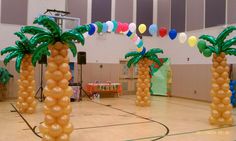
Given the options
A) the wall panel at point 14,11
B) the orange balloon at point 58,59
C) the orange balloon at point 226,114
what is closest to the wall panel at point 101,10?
the wall panel at point 14,11

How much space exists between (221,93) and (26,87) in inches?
192

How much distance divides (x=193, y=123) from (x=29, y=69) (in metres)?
4.36

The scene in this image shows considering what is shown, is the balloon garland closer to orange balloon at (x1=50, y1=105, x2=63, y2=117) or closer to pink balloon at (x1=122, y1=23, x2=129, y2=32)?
pink balloon at (x1=122, y1=23, x2=129, y2=32)

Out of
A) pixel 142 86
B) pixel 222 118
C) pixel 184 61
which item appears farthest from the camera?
pixel 184 61

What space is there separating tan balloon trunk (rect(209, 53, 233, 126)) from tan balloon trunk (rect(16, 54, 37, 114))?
460cm

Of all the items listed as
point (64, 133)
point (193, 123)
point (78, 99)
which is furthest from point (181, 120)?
point (78, 99)

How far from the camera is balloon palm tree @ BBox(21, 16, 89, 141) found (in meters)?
4.01

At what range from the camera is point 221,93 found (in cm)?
567

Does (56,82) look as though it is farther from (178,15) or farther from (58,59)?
(178,15)

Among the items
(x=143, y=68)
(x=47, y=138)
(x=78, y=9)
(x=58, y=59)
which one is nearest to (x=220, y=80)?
(x=143, y=68)

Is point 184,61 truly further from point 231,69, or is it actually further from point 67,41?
point 67,41

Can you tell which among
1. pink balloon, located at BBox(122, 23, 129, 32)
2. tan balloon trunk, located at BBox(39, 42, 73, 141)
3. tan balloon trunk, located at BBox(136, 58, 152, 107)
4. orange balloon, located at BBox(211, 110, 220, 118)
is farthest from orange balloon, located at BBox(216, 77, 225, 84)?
tan balloon trunk, located at BBox(39, 42, 73, 141)

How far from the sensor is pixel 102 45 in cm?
1159

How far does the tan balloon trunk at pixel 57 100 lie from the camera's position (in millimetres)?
4004
